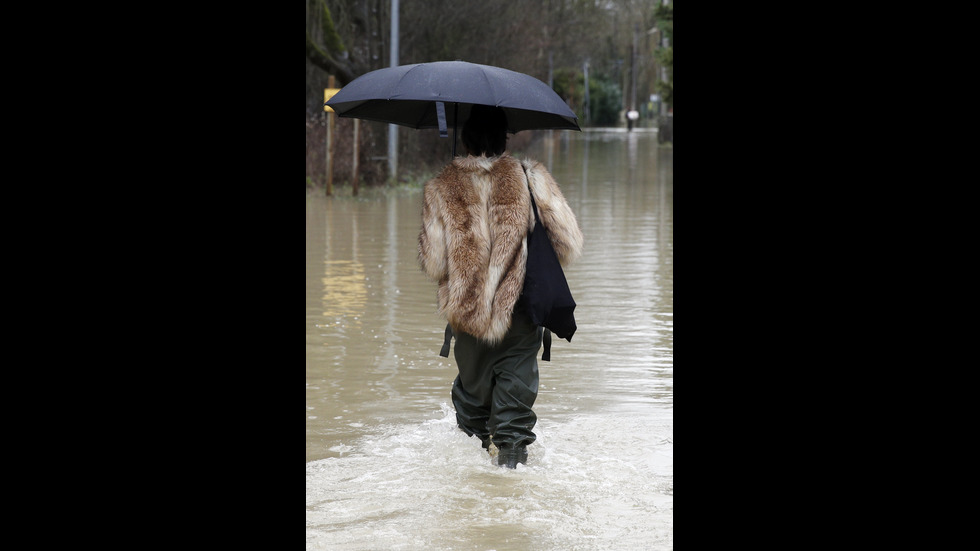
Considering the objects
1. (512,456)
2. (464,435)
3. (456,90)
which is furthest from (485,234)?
(464,435)

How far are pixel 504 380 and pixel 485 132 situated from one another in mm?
1196

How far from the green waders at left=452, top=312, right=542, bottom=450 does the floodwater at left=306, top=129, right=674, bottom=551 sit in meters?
0.18

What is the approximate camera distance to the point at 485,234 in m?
5.49

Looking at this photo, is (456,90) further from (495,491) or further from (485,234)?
(495,491)

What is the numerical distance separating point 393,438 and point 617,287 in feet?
18.5

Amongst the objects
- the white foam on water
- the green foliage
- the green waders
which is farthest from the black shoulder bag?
the green foliage

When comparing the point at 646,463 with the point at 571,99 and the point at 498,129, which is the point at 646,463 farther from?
the point at 571,99

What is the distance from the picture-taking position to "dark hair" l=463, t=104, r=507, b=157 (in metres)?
5.57

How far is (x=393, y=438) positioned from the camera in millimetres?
6094

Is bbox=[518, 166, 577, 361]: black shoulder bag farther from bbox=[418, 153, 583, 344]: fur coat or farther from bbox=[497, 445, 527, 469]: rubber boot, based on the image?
bbox=[497, 445, 527, 469]: rubber boot

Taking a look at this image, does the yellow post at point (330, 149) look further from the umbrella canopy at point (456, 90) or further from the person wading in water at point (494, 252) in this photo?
the person wading in water at point (494, 252)

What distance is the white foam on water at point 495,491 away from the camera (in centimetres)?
457

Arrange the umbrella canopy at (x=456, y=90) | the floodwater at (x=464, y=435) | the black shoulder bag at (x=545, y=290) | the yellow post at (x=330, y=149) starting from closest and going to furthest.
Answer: the floodwater at (x=464, y=435) < the umbrella canopy at (x=456, y=90) < the black shoulder bag at (x=545, y=290) < the yellow post at (x=330, y=149)

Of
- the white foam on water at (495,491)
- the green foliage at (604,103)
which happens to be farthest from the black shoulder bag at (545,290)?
the green foliage at (604,103)
